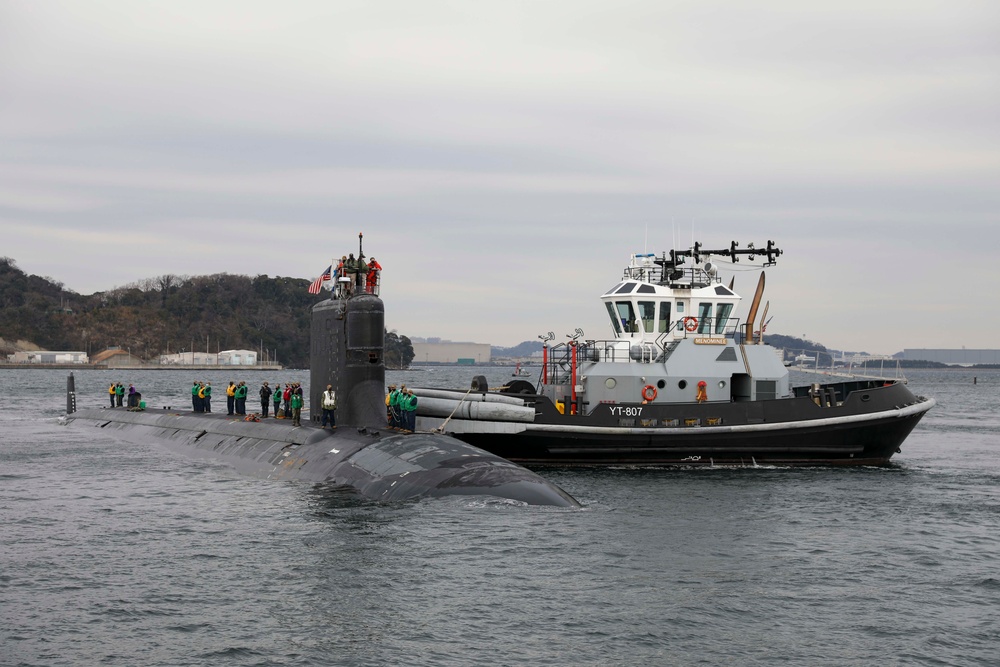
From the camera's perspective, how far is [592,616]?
14633mm

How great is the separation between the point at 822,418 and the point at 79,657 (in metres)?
24.8

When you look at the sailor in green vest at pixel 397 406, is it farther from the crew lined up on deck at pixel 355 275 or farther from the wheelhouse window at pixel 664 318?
the wheelhouse window at pixel 664 318

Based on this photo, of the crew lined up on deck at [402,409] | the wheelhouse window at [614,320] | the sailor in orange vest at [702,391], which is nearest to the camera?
the crew lined up on deck at [402,409]

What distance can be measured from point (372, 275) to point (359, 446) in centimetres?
494

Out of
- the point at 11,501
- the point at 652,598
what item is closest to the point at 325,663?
the point at 652,598

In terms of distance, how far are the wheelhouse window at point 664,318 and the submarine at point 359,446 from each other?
10712 millimetres

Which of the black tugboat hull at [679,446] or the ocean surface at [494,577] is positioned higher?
the black tugboat hull at [679,446]

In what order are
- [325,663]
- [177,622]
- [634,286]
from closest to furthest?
[325,663] < [177,622] < [634,286]

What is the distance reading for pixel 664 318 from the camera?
35250 millimetres

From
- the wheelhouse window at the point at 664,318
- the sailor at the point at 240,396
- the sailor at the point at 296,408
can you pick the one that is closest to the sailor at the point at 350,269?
the sailor at the point at 296,408

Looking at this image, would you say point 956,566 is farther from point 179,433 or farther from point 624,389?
point 179,433

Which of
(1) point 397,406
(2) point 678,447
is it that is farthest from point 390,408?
(2) point 678,447

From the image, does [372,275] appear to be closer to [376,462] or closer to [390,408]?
[390,408]

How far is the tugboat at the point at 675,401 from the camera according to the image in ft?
104
